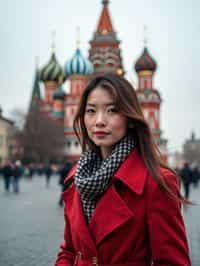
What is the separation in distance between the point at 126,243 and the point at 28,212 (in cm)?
854

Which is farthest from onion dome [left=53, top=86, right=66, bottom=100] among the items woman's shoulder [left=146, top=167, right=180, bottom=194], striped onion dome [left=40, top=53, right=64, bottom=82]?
woman's shoulder [left=146, top=167, right=180, bottom=194]

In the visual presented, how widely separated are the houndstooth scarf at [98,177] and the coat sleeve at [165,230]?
234 millimetres

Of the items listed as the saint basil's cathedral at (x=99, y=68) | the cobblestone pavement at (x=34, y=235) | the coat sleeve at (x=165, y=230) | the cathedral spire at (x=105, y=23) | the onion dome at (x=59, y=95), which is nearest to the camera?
the coat sleeve at (x=165, y=230)

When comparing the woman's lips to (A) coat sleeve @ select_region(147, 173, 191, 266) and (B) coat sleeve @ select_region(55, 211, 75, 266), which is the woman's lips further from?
(B) coat sleeve @ select_region(55, 211, 75, 266)

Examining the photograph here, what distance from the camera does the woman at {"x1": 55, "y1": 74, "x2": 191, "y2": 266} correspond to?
1668 mm

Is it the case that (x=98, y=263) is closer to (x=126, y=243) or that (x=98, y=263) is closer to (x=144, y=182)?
(x=126, y=243)

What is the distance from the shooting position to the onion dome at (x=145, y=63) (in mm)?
47375

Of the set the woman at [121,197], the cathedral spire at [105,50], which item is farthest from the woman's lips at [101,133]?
the cathedral spire at [105,50]

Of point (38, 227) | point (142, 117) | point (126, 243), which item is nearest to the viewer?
point (126, 243)

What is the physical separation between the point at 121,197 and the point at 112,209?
68 millimetres

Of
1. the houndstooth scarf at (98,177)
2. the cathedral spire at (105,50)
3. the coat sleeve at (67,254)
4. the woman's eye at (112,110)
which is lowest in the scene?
the coat sleeve at (67,254)

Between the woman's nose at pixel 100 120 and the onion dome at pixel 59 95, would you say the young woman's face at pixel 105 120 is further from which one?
the onion dome at pixel 59 95

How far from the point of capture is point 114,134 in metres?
1.91

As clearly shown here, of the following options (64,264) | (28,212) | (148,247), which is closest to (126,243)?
(148,247)
